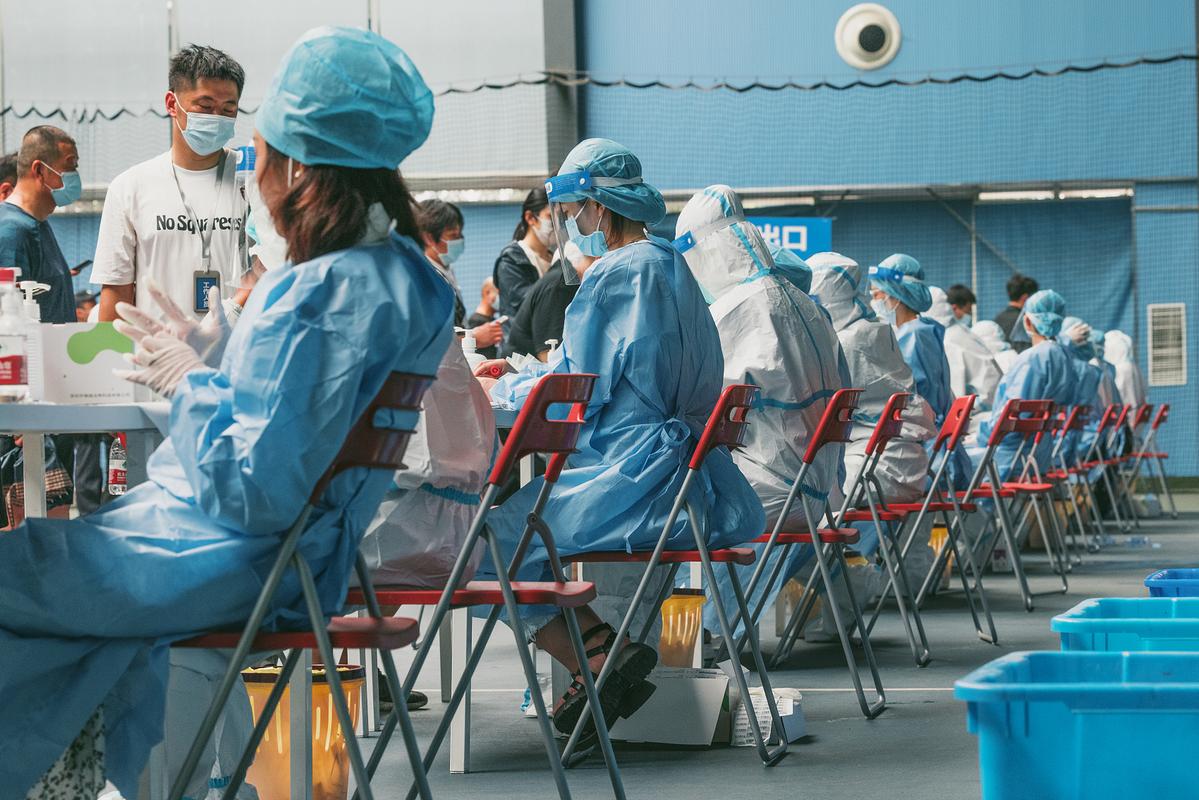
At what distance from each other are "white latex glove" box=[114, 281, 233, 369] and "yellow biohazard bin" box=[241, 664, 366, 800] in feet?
2.99

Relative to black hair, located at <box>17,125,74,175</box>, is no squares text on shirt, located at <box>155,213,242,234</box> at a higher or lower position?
lower

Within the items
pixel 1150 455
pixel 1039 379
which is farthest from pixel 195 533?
pixel 1150 455

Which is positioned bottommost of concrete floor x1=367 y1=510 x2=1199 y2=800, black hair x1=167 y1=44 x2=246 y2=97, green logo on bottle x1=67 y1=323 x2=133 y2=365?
concrete floor x1=367 y1=510 x2=1199 y2=800

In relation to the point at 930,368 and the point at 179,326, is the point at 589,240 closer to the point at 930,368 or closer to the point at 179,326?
the point at 179,326

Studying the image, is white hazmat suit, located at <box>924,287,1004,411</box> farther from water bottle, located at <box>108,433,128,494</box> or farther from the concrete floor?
water bottle, located at <box>108,433,128,494</box>

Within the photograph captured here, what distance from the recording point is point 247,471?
194 centimetres

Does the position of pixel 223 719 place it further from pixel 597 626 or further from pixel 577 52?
pixel 577 52

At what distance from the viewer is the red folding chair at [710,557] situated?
11.1 feet

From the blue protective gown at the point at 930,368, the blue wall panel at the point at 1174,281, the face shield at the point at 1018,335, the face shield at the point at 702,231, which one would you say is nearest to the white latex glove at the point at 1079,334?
the face shield at the point at 1018,335

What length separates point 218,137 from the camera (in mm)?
3842

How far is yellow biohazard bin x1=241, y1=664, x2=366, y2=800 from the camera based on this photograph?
3.04m

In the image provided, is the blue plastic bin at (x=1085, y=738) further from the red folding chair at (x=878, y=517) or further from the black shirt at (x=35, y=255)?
the black shirt at (x=35, y=255)

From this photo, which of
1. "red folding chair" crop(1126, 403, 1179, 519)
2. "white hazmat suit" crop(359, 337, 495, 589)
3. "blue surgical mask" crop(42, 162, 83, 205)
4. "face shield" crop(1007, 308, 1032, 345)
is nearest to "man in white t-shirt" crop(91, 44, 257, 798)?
A: "white hazmat suit" crop(359, 337, 495, 589)

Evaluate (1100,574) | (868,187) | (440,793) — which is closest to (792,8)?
(868,187)
